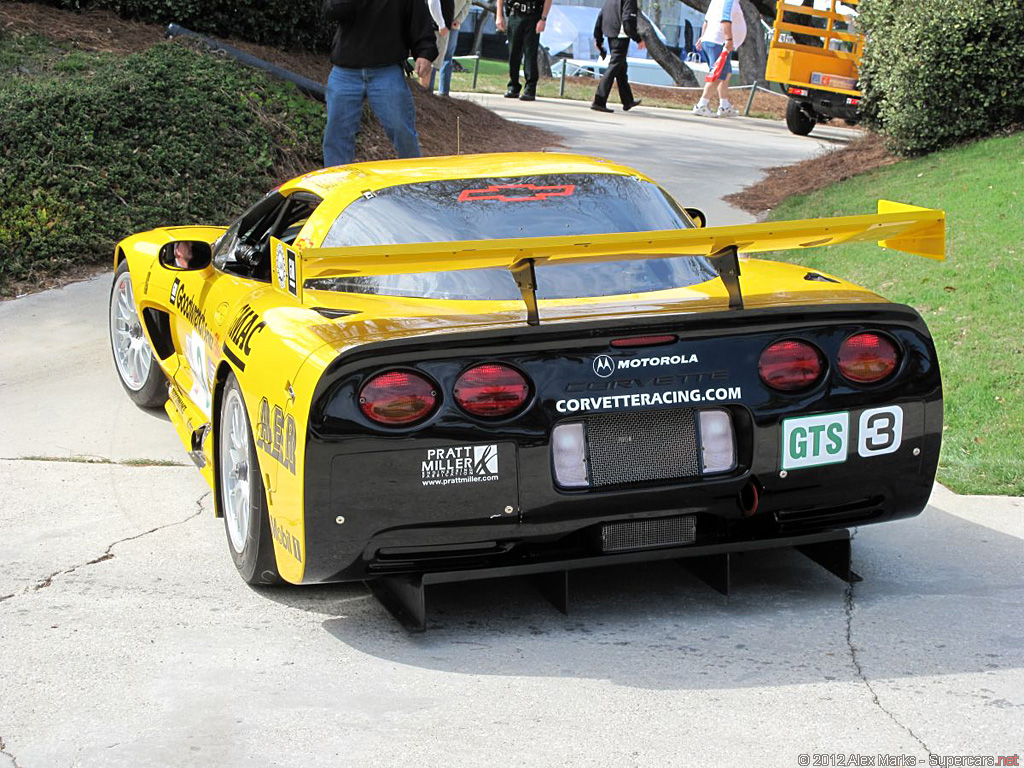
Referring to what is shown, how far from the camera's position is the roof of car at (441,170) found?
16.2 feet

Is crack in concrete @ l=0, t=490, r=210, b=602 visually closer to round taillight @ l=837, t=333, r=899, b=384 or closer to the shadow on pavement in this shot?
the shadow on pavement

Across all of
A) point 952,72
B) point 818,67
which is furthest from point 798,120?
point 952,72

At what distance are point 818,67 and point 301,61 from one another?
24.0 ft

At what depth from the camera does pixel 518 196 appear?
4.77 m

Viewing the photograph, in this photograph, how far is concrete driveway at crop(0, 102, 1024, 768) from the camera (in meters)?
3.29

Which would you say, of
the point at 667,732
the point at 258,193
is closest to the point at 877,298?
the point at 667,732

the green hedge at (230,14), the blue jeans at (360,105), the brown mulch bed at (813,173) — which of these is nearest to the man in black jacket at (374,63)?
the blue jeans at (360,105)

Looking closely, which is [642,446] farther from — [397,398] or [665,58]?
[665,58]

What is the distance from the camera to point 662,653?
3832mm

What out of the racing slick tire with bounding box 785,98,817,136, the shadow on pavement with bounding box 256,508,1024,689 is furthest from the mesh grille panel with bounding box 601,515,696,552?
the racing slick tire with bounding box 785,98,817,136

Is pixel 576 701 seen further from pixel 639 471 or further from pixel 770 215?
pixel 770 215

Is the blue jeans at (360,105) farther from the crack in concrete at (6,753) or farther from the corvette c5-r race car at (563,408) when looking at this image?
the crack in concrete at (6,753)

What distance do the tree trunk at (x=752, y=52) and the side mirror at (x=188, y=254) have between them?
23956mm

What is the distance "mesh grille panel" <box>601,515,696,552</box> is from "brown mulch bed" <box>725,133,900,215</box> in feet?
26.3
